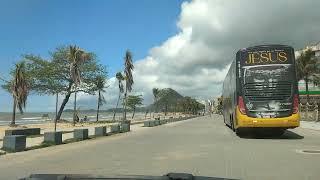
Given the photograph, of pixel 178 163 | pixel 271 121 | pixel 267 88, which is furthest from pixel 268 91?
pixel 178 163

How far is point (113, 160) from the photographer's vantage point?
1499 cm

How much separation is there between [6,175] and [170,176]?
906 cm

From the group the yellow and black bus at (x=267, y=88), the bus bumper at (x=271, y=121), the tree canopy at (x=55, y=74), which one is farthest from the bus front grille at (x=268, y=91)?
the tree canopy at (x=55, y=74)

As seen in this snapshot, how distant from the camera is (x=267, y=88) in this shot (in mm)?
24406

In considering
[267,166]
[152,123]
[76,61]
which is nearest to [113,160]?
[267,166]

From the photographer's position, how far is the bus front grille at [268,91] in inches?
953

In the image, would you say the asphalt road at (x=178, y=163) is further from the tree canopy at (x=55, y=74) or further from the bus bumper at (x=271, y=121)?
the tree canopy at (x=55, y=74)

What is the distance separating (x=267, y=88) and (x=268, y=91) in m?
0.16

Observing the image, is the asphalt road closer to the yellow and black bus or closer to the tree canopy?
the yellow and black bus

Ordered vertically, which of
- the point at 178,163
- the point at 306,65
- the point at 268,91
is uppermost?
Result: the point at 306,65

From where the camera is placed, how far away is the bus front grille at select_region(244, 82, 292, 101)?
24.2m

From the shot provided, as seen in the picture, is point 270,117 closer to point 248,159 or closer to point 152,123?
point 248,159

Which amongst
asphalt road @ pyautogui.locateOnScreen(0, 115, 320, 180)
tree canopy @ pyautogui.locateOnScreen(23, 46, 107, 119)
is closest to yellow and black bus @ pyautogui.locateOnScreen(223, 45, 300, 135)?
asphalt road @ pyautogui.locateOnScreen(0, 115, 320, 180)

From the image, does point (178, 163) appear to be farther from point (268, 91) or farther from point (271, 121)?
point (268, 91)
